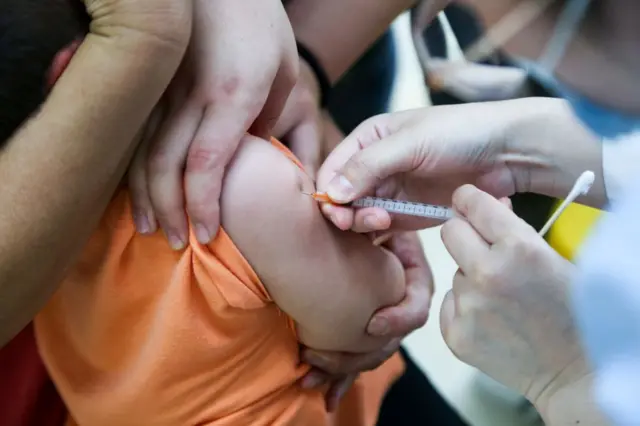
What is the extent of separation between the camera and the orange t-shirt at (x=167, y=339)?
76 centimetres

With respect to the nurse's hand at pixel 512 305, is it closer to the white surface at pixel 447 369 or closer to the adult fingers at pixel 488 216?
the adult fingers at pixel 488 216

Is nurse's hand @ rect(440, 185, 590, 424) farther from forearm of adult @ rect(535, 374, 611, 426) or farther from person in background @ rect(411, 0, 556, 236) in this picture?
person in background @ rect(411, 0, 556, 236)

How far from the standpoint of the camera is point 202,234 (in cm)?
73

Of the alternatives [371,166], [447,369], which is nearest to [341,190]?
[371,166]

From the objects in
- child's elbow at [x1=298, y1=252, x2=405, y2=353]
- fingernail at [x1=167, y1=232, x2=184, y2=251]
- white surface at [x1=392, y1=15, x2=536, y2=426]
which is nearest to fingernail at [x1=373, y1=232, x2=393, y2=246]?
child's elbow at [x1=298, y1=252, x2=405, y2=353]

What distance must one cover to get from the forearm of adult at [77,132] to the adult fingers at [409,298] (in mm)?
417

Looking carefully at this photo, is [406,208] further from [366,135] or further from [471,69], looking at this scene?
[471,69]

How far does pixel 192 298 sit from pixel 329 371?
24 centimetres

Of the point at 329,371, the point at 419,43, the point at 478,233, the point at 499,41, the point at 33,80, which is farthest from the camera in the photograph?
the point at 419,43

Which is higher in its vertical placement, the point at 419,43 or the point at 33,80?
the point at 33,80

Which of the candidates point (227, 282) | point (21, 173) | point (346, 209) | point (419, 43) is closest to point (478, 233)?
point (346, 209)

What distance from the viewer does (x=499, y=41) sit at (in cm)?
105

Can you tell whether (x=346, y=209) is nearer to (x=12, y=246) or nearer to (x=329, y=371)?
(x=329, y=371)

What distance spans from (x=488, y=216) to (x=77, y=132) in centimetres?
40
